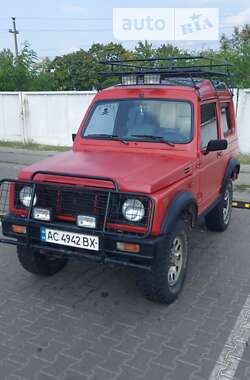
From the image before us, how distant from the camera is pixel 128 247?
3.27m

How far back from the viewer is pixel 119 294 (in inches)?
157

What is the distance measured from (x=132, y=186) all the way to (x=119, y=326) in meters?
1.23

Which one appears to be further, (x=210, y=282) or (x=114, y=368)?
(x=210, y=282)

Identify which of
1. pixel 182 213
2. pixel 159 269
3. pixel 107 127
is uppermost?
pixel 107 127

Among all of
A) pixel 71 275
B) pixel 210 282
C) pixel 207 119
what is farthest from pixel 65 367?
pixel 207 119

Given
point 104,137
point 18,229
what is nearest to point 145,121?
point 104,137

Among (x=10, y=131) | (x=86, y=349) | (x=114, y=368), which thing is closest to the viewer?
(x=114, y=368)

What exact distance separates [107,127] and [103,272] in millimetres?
1694

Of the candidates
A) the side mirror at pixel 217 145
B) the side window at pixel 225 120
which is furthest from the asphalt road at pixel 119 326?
the side window at pixel 225 120

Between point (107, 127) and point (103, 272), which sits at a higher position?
point (107, 127)

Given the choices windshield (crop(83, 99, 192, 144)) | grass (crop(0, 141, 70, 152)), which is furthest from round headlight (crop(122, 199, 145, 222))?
grass (crop(0, 141, 70, 152))

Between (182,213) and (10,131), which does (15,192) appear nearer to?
(182,213)

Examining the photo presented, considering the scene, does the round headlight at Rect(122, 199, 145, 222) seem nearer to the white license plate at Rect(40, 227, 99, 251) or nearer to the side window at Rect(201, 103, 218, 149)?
the white license plate at Rect(40, 227, 99, 251)

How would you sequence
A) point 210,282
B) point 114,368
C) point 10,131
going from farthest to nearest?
1. point 10,131
2. point 210,282
3. point 114,368
